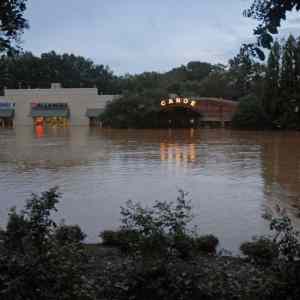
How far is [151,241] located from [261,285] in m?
0.87

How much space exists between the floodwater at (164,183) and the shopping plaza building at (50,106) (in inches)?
1986

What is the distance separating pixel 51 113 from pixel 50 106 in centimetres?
137

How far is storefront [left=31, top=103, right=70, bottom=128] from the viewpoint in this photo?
250 feet

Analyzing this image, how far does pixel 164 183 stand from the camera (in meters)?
15.3

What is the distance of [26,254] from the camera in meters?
3.66

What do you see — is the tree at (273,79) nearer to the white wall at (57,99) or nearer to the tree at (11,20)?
the white wall at (57,99)

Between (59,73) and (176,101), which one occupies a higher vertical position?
(59,73)

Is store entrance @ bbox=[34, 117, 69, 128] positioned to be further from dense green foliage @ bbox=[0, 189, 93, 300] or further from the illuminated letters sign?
dense green foliage @ bbox=[0, 189, 93, 300]

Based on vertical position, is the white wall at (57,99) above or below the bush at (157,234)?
above

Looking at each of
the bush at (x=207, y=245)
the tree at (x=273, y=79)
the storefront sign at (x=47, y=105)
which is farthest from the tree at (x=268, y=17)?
the storefront sign at (x=47, y=105)

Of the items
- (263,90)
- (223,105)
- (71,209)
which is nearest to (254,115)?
(263,90)

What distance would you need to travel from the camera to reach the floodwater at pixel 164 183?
33.4 ft

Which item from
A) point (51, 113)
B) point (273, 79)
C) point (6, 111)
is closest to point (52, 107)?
point (51, 113)

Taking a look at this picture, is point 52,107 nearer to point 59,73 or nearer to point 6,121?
point 6,121
